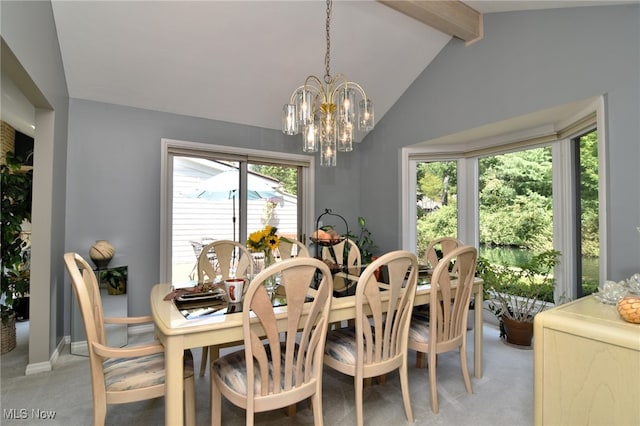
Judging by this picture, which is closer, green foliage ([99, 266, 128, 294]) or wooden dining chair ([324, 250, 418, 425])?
wooden dining chair ([324, 250, 418, 425])

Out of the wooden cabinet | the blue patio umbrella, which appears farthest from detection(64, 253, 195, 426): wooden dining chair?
the blue patio umbrella

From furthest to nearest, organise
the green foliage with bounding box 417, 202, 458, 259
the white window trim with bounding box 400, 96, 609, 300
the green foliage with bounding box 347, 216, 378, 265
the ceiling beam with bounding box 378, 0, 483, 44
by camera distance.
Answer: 1. the green foliage with bounding box 347, 216, 378, 265
2. the green foliage with bounding box 417, 202, 458, 259
3. the ceiling beam with bounding box 378, 0, 483, 44
4. the white window trim with bounding box 400, 96, 609, 300

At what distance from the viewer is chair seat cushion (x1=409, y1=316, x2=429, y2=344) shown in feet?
Result: 6.77

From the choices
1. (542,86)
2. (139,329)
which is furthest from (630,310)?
(139,329)

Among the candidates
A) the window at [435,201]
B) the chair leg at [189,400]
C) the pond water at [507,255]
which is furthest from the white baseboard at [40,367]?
the pond water at [507,255]

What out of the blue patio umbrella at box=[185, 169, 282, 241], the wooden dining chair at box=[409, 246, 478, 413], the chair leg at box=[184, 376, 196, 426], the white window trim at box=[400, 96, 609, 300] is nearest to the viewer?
the chair leg at box=[184, 376, 196, 426]

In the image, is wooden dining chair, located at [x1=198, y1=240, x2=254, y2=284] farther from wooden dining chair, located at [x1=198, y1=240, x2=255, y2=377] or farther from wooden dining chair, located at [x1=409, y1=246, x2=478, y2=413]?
wooden dining chair, located at [x1=409, y1=246, x2=478, y2=413]

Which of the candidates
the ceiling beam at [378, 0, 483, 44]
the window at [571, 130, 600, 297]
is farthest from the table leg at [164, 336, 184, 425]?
the window at [571, 130, 600, 297]

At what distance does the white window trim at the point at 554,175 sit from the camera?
7.47 ft

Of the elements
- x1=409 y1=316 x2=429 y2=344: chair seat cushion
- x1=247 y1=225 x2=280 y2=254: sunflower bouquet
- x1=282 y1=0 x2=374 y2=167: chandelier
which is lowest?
x1=409 y1=316 x2=429 y2=344: chair seat cushion

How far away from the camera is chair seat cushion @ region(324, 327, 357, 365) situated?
178 cm

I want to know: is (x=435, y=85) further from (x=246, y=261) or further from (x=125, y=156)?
(x=125, y=156)

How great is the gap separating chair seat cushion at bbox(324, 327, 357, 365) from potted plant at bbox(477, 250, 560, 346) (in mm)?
1876

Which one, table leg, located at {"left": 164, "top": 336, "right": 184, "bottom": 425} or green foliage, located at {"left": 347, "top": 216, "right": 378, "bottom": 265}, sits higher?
green foliage, located at {"left": 347, "top": 216, "right": 378, "bottom": 265}
